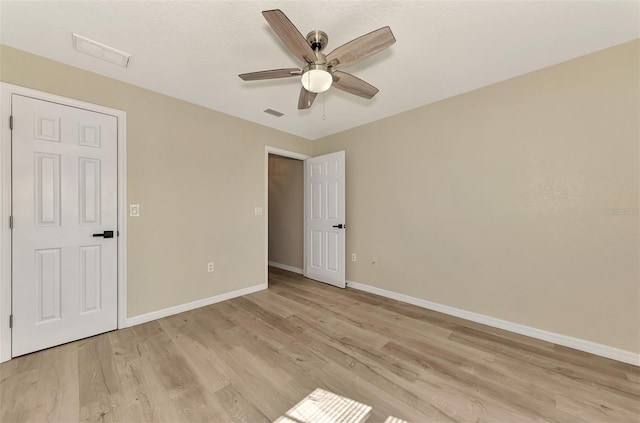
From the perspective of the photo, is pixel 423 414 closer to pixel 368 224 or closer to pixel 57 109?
pixel 368 224

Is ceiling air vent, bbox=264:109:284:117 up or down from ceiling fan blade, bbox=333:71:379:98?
up

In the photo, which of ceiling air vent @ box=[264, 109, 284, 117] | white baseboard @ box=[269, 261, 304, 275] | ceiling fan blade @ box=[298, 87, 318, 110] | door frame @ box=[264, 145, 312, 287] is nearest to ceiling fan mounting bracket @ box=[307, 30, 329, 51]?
ceiling fan blade @ box=[298, 87, 318, 110]

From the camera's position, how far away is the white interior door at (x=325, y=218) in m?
3.71

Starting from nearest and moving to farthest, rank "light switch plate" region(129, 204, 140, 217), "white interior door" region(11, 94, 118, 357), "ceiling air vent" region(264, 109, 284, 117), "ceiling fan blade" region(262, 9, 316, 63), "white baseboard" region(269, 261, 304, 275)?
"ceiling fan blade" region(262, 9, 316, 63) → "white interior door" region(11, 94, 118, 357) → "light switch plate" region(129, 204, 140, 217) → "ceiling air vent" region(264, 109, 284, 117) → "white baseboard" region(269, 261, 304, 275)

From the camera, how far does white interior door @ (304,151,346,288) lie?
371cm

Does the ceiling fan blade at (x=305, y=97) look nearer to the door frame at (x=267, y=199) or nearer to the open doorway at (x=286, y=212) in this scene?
the door frame at (x=267, y=199)

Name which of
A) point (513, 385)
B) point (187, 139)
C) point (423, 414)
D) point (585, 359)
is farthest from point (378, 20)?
point (585, 359)

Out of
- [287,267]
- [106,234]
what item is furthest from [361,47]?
[287,267]

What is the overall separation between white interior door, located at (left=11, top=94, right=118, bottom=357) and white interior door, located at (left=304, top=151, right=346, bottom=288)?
259 cm

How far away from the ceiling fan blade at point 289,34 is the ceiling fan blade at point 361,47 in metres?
0.16

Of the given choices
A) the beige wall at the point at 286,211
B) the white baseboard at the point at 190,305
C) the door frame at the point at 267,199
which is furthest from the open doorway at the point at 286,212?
Result: the white baseboard at the point at 190,305

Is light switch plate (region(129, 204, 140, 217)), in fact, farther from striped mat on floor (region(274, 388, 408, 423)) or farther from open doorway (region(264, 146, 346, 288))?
striped mat on floor (region(274, 388, 408, 423))

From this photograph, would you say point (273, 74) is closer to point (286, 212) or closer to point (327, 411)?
point (327, 411)

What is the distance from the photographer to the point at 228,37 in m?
1.83
